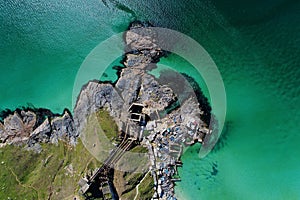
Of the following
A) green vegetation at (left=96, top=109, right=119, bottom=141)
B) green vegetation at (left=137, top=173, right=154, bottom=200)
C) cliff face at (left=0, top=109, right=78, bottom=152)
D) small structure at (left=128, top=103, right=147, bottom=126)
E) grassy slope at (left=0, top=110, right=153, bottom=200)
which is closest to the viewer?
grassy slope at (left=0, top=110, right=153, bottom=200)

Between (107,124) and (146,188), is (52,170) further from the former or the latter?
(146,188)

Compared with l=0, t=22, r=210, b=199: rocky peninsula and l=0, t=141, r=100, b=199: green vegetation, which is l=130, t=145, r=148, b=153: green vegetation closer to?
l=0, t=22, r=210, b=199: rocky peninsula

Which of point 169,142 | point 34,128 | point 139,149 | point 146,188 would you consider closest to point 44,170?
point 34,128

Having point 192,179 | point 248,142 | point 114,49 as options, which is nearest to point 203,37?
point 114,49

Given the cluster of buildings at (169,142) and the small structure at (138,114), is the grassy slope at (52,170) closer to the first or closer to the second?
the cluster of buildings at (169,142)

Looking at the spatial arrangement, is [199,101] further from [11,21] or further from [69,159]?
[11,21]

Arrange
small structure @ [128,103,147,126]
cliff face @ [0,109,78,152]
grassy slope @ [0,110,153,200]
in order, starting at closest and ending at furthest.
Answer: grassy slope @ [0,110,153,200] < small structure @ [128,103,147,126] < cliff face @ [0,109,78,152]

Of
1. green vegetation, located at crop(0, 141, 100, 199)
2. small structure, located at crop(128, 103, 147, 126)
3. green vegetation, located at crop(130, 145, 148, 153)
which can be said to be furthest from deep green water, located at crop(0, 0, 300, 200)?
small structure, located at crop(128, 103, 147, 126)
